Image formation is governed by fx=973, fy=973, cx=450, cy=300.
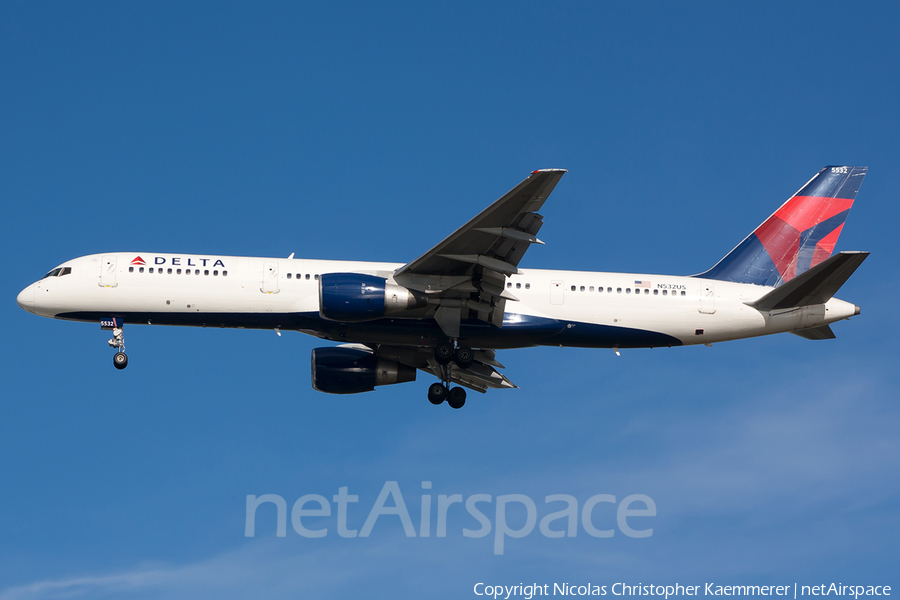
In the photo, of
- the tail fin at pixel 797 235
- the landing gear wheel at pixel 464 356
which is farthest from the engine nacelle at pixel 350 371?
the tail fin at pixel 797 235

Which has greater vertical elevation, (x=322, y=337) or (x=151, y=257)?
(x=151, y=257)

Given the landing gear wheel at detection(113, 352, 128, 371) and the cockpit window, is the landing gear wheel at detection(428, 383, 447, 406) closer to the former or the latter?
the landing gear wheel at detection(113, 352, 128, 371)

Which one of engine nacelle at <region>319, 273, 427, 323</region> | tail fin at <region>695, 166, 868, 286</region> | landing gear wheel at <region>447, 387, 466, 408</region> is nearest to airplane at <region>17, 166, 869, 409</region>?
engine nacelle at <region>319, 273, 427, 323</region>

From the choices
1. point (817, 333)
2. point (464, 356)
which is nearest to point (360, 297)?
point (464, 356)

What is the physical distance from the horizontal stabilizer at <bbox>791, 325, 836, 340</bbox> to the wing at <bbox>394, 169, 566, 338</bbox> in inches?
440

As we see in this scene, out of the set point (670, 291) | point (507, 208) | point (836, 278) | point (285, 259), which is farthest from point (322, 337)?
point (836, 278)

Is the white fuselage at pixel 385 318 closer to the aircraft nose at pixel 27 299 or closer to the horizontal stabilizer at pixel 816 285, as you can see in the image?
the aircraft nose at pixel 27 299

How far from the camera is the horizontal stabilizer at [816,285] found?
32.1 meters

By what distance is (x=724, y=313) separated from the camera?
35781mm

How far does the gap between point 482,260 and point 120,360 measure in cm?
1406

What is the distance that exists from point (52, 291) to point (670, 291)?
73.6 ft

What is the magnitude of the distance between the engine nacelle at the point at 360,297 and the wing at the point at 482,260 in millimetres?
452

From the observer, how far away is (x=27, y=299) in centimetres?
3512

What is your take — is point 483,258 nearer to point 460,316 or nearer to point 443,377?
point 460,316
